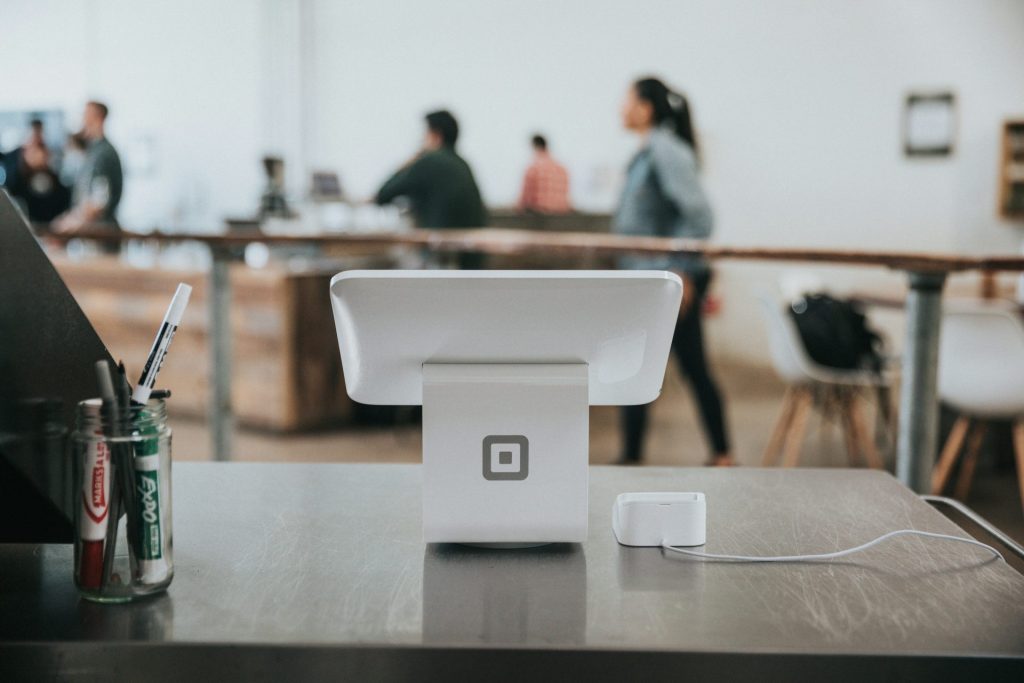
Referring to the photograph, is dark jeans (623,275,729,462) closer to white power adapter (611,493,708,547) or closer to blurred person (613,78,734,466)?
blurred person (613,78,734,466)

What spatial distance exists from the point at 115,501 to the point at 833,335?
12.0 ft

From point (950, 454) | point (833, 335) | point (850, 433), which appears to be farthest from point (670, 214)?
point (950, 454)

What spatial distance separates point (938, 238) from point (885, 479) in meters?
6.81

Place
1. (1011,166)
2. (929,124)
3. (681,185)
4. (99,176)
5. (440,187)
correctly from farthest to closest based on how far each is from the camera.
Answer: (929,124)
(1011,166)
(99,176)
(440,187)
(681,185)

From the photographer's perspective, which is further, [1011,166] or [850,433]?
[1011,166]

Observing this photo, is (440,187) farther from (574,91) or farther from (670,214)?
(574,91)

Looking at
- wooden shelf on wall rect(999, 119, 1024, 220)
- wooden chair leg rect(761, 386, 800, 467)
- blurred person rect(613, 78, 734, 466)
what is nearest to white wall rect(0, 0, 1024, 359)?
wooden shelf on wall rect(999, 119, 1024, 220)

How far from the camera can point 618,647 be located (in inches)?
30.6

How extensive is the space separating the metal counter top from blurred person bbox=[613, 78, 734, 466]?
2.77 m

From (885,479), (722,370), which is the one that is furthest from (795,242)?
(885,479)

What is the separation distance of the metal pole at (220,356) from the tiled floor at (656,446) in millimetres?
1001

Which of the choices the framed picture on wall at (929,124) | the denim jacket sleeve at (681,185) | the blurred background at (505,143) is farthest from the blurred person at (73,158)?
the framed picture on wall at (929,124)

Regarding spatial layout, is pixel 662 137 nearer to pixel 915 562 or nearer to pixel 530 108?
pixel 915 562

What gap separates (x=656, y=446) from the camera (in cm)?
489
